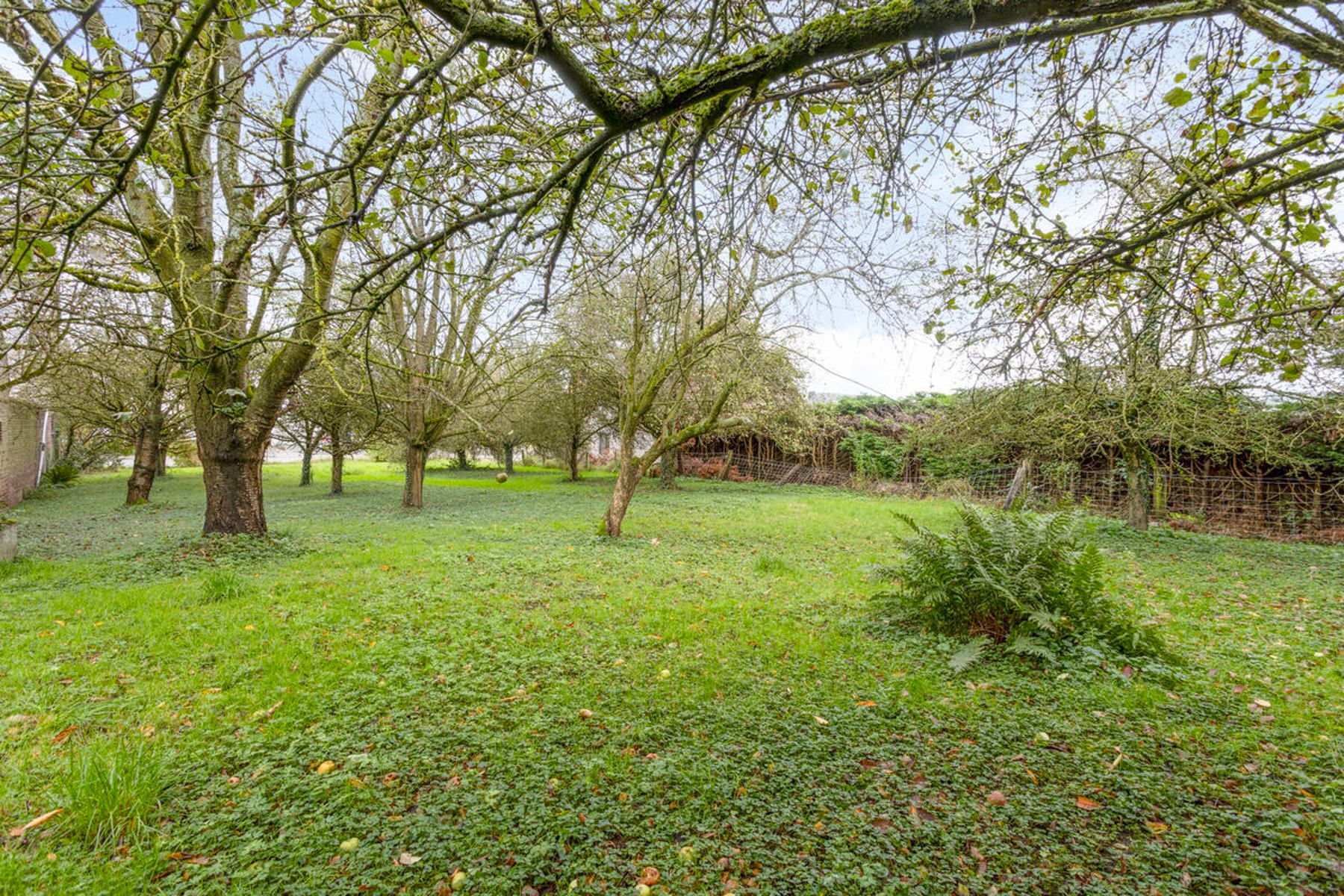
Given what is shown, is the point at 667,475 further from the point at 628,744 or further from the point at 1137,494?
the point at 628,744

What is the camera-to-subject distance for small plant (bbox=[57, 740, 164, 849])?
2.25m

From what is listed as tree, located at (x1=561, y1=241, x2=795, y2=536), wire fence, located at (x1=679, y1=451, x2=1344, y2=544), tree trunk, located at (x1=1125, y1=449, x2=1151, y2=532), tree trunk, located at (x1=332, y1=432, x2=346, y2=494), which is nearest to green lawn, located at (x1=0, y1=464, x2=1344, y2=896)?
tree, located at (x1=561, y1=241, x2=795, y2=536)

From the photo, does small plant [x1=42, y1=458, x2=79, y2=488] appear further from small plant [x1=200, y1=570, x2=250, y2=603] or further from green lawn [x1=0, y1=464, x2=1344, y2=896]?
small plant [x1=200, y1=570, x2=250, y2=603]

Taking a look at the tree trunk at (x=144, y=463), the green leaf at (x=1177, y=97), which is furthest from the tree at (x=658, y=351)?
the tree trunk at (x=144, y=463)

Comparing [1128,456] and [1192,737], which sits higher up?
[1128,456]

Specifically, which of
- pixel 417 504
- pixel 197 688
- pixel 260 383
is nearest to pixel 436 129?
pixel 197 688

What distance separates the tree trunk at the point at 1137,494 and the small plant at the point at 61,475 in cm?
2846

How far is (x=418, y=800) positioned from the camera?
2527 mm

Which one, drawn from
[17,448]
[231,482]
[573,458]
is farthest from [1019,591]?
[17,448]

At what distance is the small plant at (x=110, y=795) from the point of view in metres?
2.25

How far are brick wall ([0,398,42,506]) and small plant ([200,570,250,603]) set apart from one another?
41.7 ft

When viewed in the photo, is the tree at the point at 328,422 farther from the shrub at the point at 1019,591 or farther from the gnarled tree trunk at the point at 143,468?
the shrub at the point at 1019,591

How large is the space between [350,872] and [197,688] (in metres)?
2.29

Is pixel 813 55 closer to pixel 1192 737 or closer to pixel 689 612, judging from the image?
pixel 1192 737
